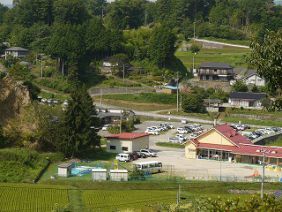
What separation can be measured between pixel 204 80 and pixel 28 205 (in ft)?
85.0

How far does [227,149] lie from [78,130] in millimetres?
5886

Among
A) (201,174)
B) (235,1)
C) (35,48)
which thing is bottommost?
(201,174)

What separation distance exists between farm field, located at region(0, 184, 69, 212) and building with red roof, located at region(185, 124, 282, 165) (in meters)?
7.37

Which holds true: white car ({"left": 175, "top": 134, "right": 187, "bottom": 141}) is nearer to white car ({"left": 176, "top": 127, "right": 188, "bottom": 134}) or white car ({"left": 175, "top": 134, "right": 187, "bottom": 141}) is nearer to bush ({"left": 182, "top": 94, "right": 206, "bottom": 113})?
white car ({"left": 176, "top": 127, "right": 188, "bottom": 134})

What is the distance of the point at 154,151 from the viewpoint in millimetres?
24828

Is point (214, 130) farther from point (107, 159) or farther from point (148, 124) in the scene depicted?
point (148, 124)

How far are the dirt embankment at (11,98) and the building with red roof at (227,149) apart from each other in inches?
277

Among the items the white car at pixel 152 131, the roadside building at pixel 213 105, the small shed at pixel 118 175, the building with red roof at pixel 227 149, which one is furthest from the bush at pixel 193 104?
the small shed at pixel 118 175

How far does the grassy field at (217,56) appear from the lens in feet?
146

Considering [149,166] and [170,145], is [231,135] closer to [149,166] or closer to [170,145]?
[170,145]

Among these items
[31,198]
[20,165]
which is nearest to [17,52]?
[20,165]

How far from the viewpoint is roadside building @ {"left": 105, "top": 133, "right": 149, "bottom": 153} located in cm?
2423

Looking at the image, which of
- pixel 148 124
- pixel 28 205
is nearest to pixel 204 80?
pixel 148 124

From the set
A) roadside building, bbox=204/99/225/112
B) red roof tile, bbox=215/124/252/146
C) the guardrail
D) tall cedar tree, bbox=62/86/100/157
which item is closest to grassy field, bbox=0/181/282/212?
tall cedar tree, bbox=62/86/100/157
